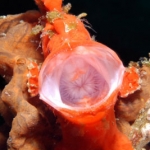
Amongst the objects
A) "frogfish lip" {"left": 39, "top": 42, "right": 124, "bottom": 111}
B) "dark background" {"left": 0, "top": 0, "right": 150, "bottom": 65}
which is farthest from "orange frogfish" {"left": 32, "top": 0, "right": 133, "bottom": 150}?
"dark background" {"left": 0, "top": 0, "right": 150, "bottom": 65}

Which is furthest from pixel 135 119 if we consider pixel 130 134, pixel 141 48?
pixel 141 48

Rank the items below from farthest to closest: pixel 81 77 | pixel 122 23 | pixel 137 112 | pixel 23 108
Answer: pixel 122 23 → pixel 137 112 → pixel 23 108 → pixel 81 77

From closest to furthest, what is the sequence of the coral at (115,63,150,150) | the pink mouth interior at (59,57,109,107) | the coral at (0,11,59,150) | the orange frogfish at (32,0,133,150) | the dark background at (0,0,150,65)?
1. the orange frogfish at (32,0,133,150)
2. the pink mouth interior at (59,57,109,107)
3. the coral at (0,11,59,150)
4. the coral at (115,63,150,150)
5. the dark background at (0,0,150,65)

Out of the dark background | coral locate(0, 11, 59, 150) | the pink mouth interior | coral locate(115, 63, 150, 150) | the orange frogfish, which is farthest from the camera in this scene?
the dark background

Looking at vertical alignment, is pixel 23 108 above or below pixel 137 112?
above

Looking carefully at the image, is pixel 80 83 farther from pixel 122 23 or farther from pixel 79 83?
pixel 122 23

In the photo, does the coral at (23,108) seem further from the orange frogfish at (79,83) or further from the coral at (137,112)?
the coral at (137,112)

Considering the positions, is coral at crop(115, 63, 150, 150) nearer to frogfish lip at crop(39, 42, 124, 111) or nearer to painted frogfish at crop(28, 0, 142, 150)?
painted frogfish at crop(28, 0, 142, 150)

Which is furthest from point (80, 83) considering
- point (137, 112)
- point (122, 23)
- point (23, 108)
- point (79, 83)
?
point (122, 23)
